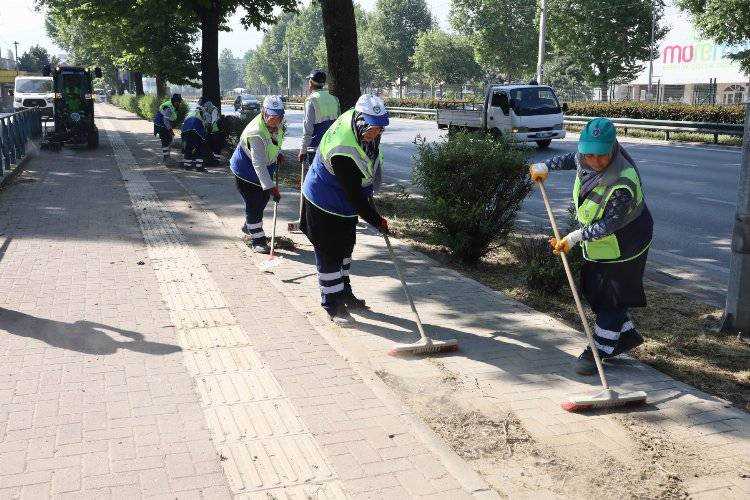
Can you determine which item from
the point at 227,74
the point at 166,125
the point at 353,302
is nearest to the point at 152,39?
the point at 166,125

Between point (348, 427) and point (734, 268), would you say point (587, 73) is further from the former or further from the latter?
point (348, 427)

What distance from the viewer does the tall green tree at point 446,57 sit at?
5797 centimetres

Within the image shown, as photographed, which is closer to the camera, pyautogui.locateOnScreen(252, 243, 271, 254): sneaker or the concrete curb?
pyautogui.locateOnScreen(252, 243, 271, 254): sneaker

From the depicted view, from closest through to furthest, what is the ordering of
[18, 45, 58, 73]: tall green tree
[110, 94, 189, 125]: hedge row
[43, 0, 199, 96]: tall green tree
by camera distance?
1. [43, 0, 199, 96]: tall green tree
2. [110, 94, 189, 125]: hedge row
3. [18, 45, 58, 73]: tall green tree

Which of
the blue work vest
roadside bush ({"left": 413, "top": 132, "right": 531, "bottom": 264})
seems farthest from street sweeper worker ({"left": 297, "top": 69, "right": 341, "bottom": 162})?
roadside bush ({"left": 413, "top": 132, "right": 531, "bottom": 264})

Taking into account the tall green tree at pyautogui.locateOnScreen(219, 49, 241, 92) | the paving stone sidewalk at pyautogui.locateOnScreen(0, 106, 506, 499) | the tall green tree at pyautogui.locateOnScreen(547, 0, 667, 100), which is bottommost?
the paving stone sidewalk at pyautogui.locateOnScreen(0, 106, 506, 499)

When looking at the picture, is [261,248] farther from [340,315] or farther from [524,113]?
[524,113]

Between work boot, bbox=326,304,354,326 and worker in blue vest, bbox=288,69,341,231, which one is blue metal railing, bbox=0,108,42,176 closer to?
worker in blue vest, bbox=288,69,341,231

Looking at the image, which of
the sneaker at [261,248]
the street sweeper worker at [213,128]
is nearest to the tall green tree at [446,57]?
the street sweeper worker at [213,128]

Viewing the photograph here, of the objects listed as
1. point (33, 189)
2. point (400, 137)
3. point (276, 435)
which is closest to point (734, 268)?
point (276, 435)

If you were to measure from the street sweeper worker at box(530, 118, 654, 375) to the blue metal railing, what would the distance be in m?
12.4

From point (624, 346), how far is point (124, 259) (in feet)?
18.3

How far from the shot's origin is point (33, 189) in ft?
42.5

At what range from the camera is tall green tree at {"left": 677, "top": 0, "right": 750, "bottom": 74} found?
23.1m
